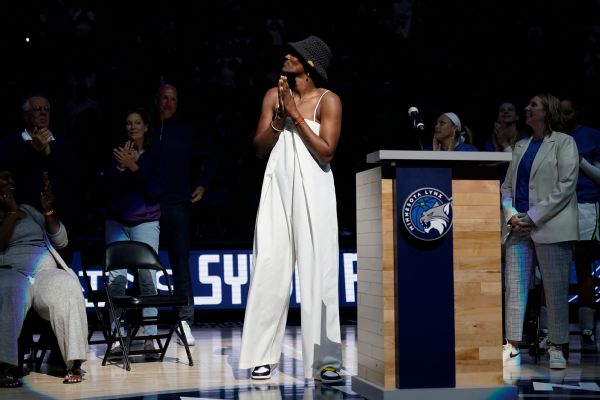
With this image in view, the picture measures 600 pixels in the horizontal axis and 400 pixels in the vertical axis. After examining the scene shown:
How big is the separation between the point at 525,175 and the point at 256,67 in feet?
18.0

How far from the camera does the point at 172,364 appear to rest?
6.52 metres

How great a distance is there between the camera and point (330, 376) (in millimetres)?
5215

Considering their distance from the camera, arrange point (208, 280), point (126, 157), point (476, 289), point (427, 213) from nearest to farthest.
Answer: point (427, 213) → point (476, 289) → point (126, 157) → point (208, 280)

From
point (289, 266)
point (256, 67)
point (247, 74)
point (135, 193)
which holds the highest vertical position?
point (256, 67)

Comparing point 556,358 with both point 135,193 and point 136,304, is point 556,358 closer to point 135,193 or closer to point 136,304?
point 136,304

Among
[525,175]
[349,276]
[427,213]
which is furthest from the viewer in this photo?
[349,276]

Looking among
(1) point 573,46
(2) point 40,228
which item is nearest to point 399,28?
(1) point 573,46

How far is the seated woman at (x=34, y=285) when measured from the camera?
5.65 metres

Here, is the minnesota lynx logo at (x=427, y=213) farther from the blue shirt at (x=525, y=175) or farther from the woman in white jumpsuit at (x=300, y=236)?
the blue shirt at (x=525, y=175)

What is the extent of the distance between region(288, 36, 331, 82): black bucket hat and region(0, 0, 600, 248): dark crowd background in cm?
434

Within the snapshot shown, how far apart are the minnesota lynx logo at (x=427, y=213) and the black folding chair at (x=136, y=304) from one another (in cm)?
270

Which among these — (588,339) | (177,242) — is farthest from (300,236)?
(588,339)

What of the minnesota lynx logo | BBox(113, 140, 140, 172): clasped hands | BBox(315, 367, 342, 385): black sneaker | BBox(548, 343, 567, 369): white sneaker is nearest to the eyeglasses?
BBox(113, 140, 140, 172): clasped hands

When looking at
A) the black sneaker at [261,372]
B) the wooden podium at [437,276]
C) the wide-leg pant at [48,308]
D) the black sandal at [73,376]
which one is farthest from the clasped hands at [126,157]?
the wooden podium at [437,276]
